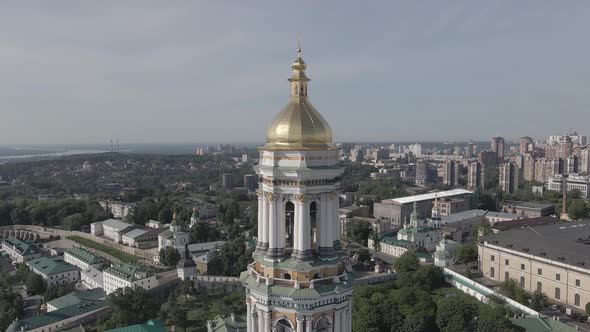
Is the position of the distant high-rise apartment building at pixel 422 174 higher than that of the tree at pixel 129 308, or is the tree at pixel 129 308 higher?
the distant high-rise apartment building at pixel 422 174

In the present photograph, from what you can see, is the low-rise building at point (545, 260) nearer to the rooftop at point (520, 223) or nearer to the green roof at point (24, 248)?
the rooftop at point (520, 223)

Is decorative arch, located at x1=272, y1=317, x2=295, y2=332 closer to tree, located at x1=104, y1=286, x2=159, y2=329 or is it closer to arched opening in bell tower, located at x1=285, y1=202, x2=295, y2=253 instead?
arched opening in bell tower, located at x1=285, y1=202, x2=295, y2=253

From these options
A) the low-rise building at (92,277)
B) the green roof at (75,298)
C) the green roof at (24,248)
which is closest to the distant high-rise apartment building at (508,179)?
the low-rise building at (92,277)

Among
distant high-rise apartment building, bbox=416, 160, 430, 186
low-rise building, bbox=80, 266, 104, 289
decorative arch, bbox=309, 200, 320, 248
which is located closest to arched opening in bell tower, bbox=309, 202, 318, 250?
decorative arch, bbox=309, 200, 320, 248

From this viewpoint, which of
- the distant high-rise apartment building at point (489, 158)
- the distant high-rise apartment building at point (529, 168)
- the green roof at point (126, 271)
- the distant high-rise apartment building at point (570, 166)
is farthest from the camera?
the distant high-rise apartment building at point (489, 158)

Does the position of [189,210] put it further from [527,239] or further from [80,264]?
[527,239]

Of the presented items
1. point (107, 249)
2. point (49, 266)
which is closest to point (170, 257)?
point (49, 266)

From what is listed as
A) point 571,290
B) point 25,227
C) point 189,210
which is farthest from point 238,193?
point 571,290
